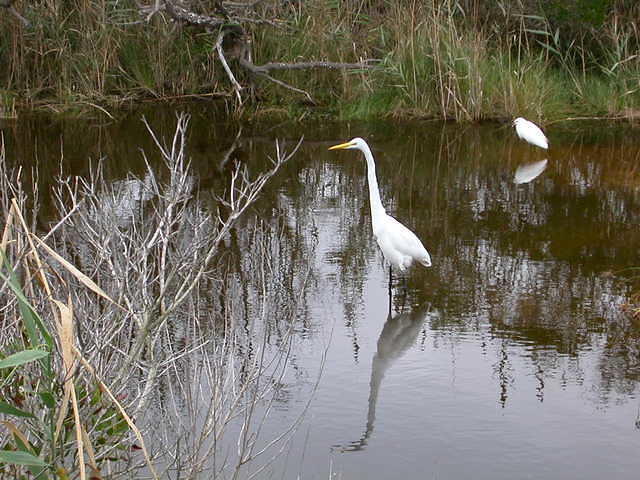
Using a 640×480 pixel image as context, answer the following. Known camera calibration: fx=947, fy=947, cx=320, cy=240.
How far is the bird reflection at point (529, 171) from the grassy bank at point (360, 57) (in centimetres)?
163

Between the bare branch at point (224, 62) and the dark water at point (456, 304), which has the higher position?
the bare branch at point (224, 62)

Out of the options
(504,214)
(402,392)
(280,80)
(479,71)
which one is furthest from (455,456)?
(280,80)

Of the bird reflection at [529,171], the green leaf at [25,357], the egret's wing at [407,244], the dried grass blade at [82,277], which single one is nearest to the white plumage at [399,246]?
the egret's wing at [407,244]

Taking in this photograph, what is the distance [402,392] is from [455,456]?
0.58 m

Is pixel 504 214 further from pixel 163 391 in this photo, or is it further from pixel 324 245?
pixel 163 391

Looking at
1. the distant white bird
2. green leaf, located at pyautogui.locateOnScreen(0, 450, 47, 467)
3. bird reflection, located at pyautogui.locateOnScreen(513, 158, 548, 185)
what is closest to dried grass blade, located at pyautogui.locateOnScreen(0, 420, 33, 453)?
green leaf, located at pyautogui.locateOnScreen(0, 450, 47, 467)

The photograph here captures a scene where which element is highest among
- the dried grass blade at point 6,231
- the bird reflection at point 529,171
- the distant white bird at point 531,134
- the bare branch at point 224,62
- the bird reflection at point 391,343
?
the bare branch at point 224,62

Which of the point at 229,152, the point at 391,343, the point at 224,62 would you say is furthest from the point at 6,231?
the point at 224,62

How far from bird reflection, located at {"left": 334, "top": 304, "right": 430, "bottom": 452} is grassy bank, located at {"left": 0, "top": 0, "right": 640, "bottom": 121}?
5.27 meters

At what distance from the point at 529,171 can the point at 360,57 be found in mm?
3087

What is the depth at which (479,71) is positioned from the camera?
9.84m

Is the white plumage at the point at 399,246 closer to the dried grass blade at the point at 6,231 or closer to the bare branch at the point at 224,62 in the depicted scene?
the dried grass blade at the point at 6,231

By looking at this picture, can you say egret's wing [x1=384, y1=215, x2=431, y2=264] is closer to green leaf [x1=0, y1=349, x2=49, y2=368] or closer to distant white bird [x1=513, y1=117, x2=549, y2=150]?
distant white bird [x1=513, y1=117, x2=549, y2=150]

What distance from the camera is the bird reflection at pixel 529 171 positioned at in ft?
25.9
